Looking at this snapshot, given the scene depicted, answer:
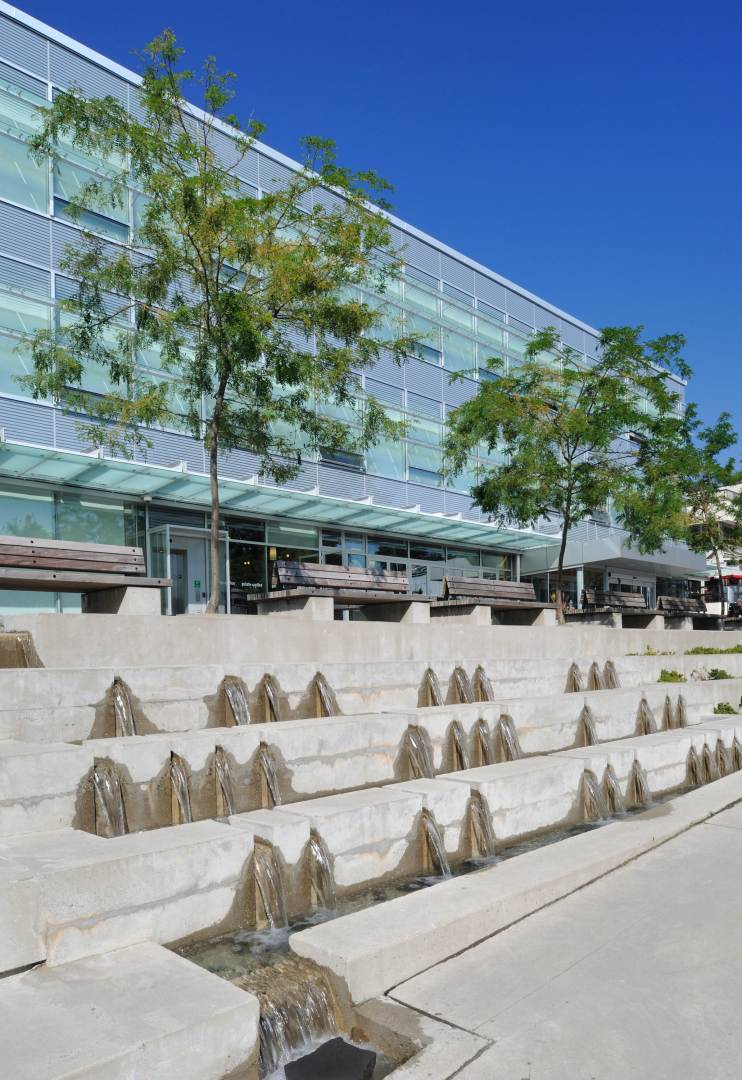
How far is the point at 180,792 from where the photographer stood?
5.45 metres

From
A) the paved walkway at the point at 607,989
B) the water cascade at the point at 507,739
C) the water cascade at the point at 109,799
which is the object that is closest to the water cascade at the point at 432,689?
the water cascade at the point at 507,739

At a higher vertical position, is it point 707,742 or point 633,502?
point 633,502

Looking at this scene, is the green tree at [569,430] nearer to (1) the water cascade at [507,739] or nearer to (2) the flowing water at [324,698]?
(1) the water cascade at [507,739]

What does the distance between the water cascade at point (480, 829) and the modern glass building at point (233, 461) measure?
771 cm

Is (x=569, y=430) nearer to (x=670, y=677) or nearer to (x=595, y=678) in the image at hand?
(x=670, y=677)

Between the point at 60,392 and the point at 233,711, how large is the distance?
6915 millimetres

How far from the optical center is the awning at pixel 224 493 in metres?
17.0

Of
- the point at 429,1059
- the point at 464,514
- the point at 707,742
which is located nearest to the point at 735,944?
the point at 429,1059

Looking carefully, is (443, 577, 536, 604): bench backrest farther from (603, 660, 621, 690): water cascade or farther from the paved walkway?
the paved walkway

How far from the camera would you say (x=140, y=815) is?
5.26m

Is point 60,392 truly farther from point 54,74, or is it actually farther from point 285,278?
point 54,74

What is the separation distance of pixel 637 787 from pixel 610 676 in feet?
15.0

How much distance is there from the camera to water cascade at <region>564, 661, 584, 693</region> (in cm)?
1131

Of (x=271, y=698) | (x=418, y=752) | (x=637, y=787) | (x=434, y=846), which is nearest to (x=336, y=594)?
(x=271, y=698)
